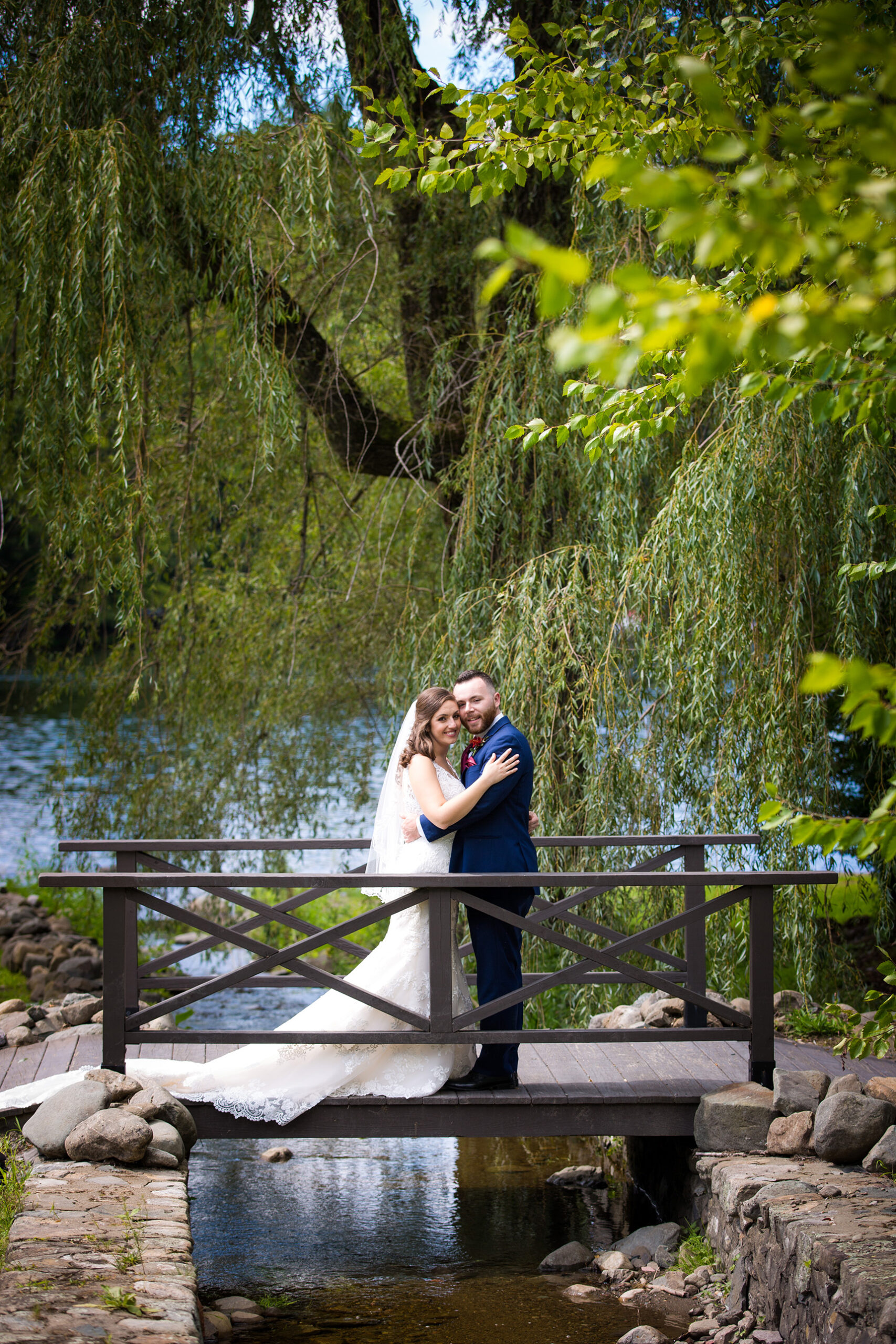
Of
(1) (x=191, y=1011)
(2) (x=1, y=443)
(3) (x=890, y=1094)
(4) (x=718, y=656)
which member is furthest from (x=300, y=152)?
(1) (x=191, y=1011)

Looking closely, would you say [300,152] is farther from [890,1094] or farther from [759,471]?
[890,1094]

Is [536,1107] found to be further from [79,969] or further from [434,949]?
[79,969]

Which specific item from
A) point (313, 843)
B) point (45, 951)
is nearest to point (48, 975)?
point (45, 951)

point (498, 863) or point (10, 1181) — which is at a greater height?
point (498, 863)

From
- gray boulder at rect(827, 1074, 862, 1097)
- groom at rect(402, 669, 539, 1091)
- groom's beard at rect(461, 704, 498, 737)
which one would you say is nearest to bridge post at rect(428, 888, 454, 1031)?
groom at rect(402, 669, 539, 1091)

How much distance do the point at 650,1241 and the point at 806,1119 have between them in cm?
85

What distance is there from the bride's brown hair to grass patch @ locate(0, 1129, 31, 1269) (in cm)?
184

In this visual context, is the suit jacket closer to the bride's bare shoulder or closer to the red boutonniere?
the red boutonniere

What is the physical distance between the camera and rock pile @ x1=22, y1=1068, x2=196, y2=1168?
3.90 metres

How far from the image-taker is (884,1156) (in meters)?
3.99

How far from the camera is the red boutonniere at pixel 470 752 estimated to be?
4445 millimetres

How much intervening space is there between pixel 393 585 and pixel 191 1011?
348 cm

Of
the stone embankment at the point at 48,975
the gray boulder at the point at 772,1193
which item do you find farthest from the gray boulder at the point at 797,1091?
the stone embankment at the point at 48,975

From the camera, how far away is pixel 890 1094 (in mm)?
4383
